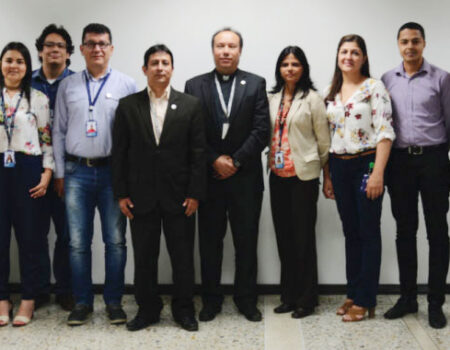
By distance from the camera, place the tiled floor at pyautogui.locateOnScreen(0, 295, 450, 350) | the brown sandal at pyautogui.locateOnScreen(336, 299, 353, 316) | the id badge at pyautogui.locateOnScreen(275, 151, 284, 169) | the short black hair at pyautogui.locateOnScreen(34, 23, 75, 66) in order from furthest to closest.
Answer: the short black hair at pyautogui.locateOnScreen(34, 23, 75, 66) → the brown sandal at pyautogui.locateOnScreen(336, 299, 353, 316) → the id badge at pyautogui.locateOnScreen(275, 151, 284, 169) → the tiled floor at pyautogui.locateOnScreen(0, 295, 450, 350)

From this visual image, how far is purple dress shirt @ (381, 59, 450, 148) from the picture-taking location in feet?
10.2

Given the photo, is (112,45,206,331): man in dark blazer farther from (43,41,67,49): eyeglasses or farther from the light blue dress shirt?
(43,41,67,49): eyeglasses

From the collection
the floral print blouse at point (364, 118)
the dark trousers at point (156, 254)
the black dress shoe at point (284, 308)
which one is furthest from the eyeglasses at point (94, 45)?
the black dress shoe at point (284, 308)

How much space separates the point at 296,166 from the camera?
3.27 meters

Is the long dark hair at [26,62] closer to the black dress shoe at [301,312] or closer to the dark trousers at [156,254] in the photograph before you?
the dark trousers at [156,254]

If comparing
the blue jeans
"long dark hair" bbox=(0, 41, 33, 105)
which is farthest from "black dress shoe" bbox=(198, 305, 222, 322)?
"long dark hair" bbox=(0, 41, 33, 105)

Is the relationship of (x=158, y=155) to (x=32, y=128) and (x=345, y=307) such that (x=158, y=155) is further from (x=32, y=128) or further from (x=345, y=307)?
(x=345, y=307)

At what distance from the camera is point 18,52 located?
3184mm

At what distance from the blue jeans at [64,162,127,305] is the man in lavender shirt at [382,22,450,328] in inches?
63.8

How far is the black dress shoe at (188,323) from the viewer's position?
315 centimetres

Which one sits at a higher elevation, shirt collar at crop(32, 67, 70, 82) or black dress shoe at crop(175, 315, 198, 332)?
shirt collar at crop(32, 67, 70, 82)

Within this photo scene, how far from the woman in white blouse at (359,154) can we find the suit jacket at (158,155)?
790 millimetres

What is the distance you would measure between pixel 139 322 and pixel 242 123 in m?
1.28

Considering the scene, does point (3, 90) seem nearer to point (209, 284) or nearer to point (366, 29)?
point (209, 284)
